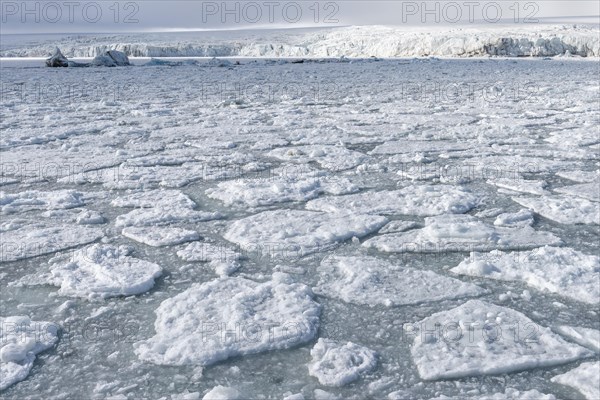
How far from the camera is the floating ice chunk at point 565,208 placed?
2.15m

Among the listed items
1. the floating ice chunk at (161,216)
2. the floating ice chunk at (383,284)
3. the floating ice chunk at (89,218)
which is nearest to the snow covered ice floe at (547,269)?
the floating ice chunk at (383,284)

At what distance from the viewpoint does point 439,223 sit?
2.12 meters

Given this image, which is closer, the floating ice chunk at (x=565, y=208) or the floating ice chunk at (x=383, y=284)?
the floating ice chunk at (x=383, y=284)

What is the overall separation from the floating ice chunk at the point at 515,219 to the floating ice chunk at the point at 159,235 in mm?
1145

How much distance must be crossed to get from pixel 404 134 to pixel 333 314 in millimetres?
3029

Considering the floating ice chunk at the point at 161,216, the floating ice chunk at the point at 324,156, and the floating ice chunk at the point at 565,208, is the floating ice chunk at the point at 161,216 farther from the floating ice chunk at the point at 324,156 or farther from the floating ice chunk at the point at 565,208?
the floating ice chunk at the point at 565,208

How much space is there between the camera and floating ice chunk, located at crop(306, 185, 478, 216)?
2.33 m

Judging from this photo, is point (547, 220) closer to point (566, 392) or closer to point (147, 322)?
point (566, 392)

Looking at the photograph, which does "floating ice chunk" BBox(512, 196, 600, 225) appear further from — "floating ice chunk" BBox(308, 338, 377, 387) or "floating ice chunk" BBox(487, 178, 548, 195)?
"floating ice chunk" BBox(308, 338, 377, 387)

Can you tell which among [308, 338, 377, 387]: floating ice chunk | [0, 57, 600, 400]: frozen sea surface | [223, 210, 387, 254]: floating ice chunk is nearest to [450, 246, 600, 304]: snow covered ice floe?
[0, 57, 600, 400]: frozen sea surface

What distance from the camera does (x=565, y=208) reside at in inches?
89.4

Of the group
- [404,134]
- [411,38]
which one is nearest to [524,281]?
[404,134]

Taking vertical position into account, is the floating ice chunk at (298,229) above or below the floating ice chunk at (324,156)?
below

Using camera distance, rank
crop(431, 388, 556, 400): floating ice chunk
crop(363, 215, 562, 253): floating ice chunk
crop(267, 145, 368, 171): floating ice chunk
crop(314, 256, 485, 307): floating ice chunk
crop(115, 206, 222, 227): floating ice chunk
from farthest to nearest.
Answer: crop(267, 145, 368, 171): floating ice chunk, crop(115, 206, 222, 227): floating ice chunk, crop(363, 215, 562, 253): floating ice chunk, crop(314, 256, 485, 307): floating ice chunk, crop(431, 388, 556, 400): floating ice chunk
